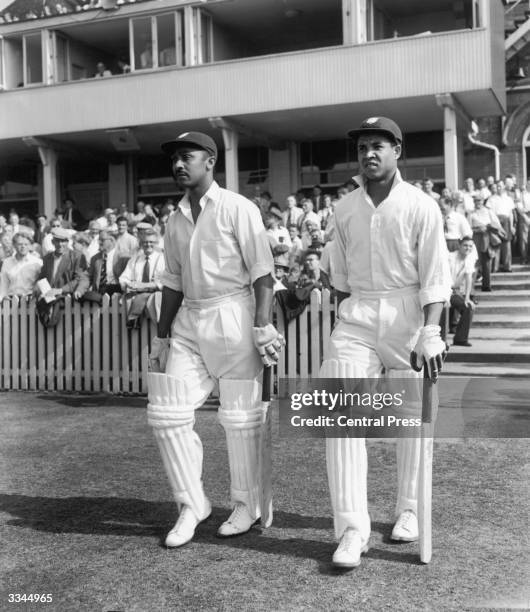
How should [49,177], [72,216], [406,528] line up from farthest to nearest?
1. [49,177]
2. [72,216]
3. [406,528]

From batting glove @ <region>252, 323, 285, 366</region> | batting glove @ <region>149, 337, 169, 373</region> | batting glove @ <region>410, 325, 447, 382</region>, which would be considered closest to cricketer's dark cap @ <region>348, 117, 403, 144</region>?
batting glove @ <region>410, 325, 447, 382</region>

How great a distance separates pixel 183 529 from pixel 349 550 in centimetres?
96

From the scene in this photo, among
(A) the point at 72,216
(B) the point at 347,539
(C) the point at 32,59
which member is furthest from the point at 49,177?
(B) the point at 347,539

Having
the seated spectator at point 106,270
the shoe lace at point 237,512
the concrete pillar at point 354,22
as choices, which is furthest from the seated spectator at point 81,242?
the shoe lace at point 237,512

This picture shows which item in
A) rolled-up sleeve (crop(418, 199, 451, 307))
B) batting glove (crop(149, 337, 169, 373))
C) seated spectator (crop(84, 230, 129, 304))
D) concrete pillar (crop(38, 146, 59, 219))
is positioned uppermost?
concrete pillar (crop(38, 146, 59, 219))

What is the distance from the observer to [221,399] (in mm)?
4703

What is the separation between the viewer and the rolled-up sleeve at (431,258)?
4270mm

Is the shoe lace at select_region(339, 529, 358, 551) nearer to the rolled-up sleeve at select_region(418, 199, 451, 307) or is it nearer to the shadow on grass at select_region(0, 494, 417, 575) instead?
the shadow on grass at select_region(0, 494, 417, 575)

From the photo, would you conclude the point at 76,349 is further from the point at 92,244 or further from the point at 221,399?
the point at 221,399

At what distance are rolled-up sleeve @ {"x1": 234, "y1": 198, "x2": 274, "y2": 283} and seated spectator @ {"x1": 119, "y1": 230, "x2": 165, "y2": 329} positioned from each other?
224 inches

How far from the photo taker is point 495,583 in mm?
3820

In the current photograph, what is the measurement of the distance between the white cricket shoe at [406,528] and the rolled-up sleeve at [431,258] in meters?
1.16

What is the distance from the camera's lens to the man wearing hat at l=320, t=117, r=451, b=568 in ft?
13.9

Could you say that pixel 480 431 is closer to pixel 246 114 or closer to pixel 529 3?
pixel 246 114
